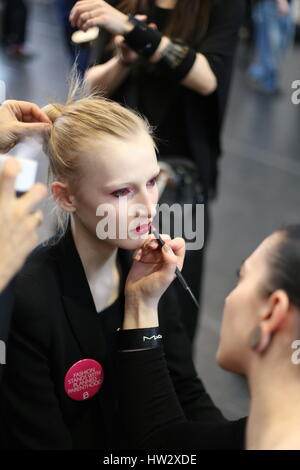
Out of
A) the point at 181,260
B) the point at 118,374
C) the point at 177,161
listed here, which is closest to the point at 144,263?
the point at 181,260

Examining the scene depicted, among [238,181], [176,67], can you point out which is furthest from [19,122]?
[238,181]

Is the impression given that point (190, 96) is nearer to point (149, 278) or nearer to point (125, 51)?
point (125, 51)

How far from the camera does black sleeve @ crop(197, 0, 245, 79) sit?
124 cm

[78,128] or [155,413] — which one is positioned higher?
[78,128]

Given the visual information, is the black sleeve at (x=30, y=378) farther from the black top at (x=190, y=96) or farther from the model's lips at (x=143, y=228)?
the black top at (x=190, y=96)

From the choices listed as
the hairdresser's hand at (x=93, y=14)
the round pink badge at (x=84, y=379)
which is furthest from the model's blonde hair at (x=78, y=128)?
the round pink badge at (x=84, y=379)

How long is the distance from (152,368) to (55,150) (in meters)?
0.32

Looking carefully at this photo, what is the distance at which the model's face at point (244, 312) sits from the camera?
69 centimetres

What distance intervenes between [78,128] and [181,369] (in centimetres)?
42

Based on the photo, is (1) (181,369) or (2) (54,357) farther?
(1) (181,369)

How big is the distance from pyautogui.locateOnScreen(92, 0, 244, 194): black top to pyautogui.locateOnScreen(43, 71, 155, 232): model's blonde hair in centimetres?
21

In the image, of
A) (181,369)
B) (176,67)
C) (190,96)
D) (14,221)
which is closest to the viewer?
(14,221)

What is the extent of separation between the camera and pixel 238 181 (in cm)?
330
